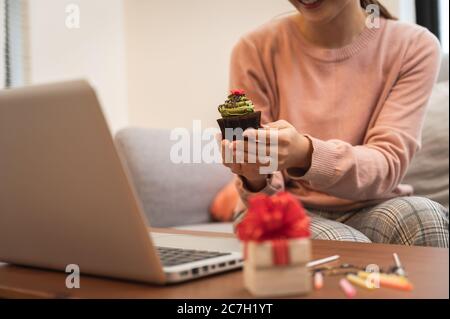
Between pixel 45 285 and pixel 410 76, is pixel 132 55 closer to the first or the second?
pixel 410 76

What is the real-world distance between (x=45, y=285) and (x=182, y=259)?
0.52 ft

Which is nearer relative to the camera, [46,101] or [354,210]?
[46,101]

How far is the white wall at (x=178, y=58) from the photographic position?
2158mm

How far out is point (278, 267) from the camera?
542mm

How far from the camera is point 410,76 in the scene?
131 centimetres

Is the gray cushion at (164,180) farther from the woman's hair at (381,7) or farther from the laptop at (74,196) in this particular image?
the laptop at (74,196)

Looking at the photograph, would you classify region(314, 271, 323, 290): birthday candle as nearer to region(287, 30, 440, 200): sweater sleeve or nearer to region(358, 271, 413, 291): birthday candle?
region(358, 271, 413, 291): birthday candle

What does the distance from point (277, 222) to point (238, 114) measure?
1.36ft

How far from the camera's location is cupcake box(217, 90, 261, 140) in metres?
0.93

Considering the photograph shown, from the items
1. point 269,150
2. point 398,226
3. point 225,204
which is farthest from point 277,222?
point 225,204

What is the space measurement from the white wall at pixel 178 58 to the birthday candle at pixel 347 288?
129 centimetres

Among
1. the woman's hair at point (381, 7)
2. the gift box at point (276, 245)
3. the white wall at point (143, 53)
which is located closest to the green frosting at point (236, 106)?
the gift box at point (276, 245)

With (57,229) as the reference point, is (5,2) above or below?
above
